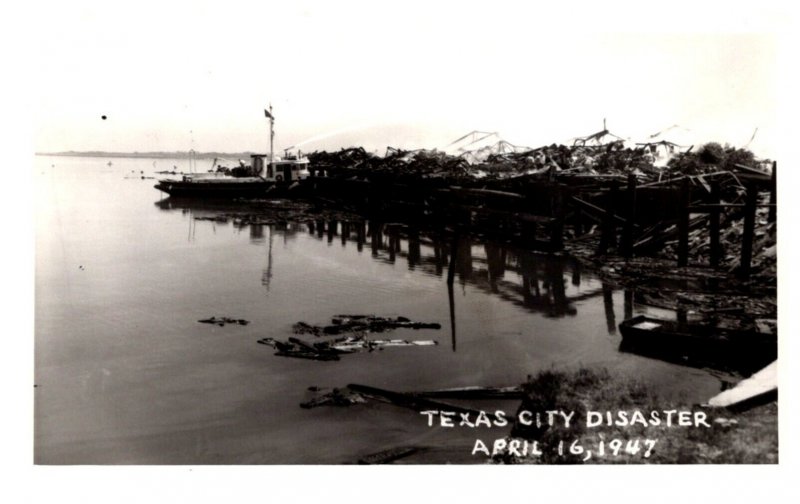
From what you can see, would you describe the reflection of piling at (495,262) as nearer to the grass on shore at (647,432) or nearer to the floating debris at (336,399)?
the grass on shore at (647,432)

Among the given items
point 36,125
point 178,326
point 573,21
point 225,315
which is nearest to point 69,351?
point 178,326

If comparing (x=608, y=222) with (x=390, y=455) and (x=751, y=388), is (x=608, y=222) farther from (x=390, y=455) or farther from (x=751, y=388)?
(x=390, y=455)

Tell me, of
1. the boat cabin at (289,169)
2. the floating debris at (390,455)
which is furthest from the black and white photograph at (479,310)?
the boat cabin at (289,169)

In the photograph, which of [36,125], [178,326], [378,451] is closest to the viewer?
[378,451]

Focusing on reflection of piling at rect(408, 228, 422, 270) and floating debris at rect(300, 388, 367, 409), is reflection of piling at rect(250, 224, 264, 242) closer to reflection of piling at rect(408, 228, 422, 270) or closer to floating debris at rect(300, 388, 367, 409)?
reflection of piling at rect(408, 228, 422, 270)

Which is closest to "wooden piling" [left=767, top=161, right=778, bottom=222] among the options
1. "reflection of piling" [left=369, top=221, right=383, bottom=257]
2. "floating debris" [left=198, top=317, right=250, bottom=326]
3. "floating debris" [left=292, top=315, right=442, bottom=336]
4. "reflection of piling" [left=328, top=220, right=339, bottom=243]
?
"floating debris" [left=292, top=315, right=442, bottom=336]

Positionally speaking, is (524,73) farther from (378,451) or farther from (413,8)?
(378,451)
